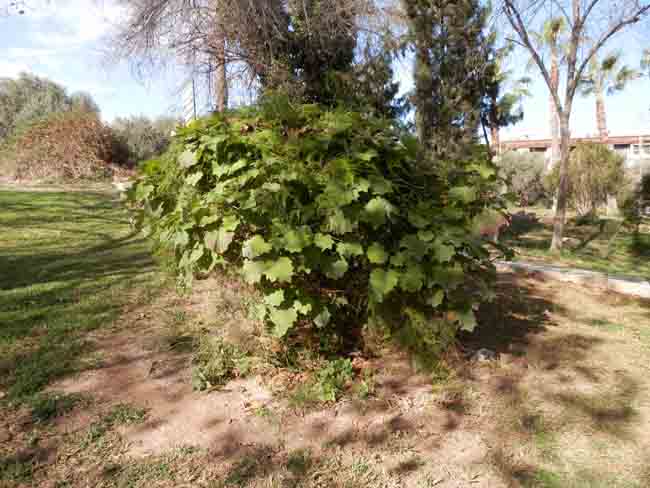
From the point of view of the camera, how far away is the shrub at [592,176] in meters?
13.7

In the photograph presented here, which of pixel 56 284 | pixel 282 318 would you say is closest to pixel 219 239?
pixel 282 318

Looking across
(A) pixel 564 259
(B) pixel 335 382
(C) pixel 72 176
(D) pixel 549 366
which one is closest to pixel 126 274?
(B) pixel 335 382

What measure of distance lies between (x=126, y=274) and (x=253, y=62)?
4.09 meters

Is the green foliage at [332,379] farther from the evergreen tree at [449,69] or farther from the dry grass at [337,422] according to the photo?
the evergreen tree at [449,69]

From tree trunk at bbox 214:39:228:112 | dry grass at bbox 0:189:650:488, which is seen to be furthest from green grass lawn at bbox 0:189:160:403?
tree trunk at bbox 214:39:228:112

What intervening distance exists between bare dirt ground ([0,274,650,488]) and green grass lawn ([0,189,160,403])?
0.78 ft

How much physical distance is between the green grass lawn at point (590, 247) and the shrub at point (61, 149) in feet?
42.0

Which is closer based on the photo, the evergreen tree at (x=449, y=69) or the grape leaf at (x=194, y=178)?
the grape leaf at (x=194, y=178)

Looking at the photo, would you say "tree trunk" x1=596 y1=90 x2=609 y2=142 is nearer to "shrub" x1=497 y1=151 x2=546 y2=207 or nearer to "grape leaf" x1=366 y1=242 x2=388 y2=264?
"shrub" x1=497 y1=151 x2=546 y2=207

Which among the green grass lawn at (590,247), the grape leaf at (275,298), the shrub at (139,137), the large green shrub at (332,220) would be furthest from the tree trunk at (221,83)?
the shrub at (139,137)

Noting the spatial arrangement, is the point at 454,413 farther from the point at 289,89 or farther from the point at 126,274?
the point at 289,89

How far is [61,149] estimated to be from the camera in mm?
14578

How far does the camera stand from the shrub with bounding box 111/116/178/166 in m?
16.5

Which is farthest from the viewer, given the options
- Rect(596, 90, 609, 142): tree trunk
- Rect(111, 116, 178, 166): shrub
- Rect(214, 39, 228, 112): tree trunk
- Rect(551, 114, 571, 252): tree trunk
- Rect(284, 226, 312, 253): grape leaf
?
Rect(596, 90, 609, 142): tree trunk
